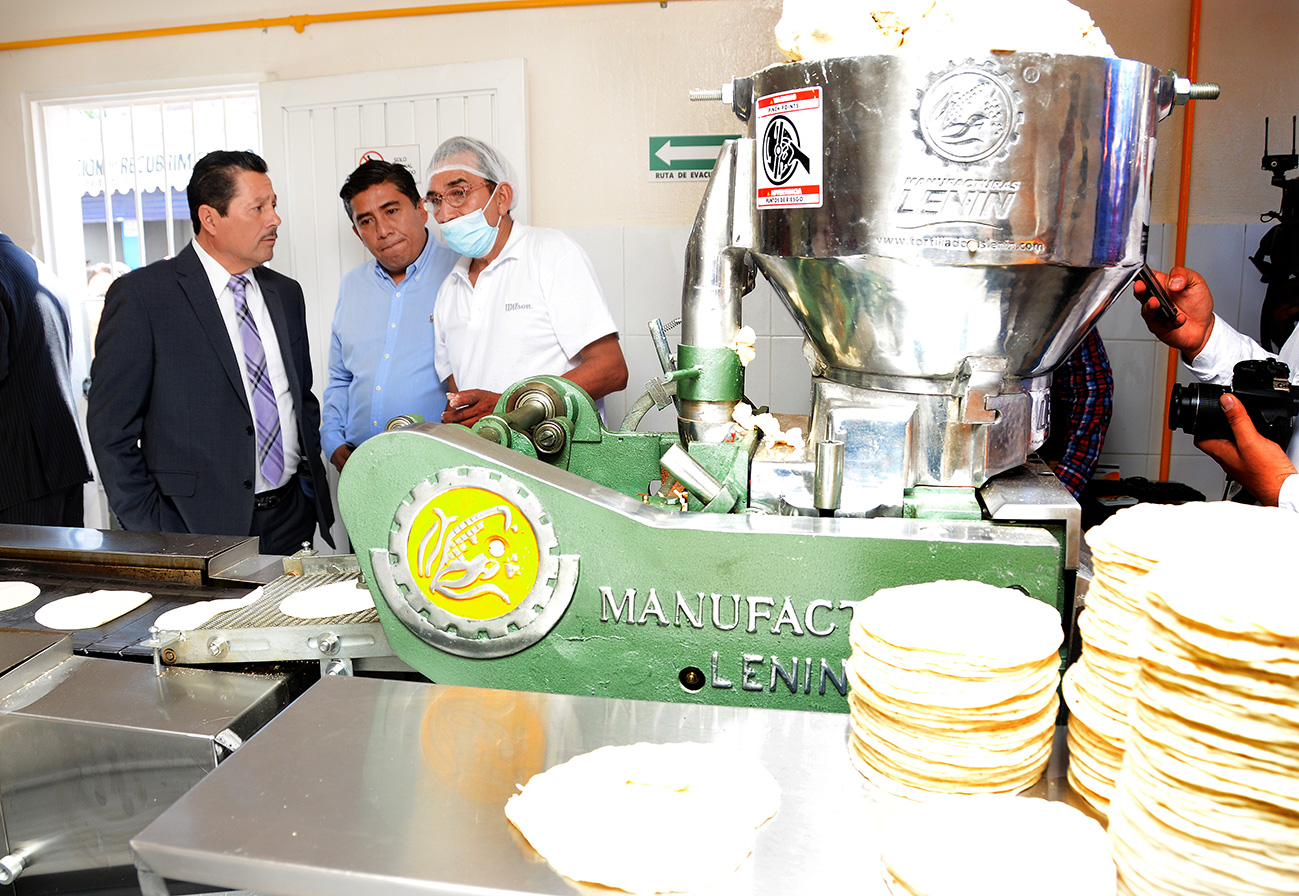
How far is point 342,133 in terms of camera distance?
412cm

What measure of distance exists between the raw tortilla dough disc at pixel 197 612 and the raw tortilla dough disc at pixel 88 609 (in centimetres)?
11

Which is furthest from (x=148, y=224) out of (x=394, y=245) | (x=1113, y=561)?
(x=1113, y=561)

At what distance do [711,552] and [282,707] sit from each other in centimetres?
78

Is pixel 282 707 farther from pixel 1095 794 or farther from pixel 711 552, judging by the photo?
pixel 1095 794

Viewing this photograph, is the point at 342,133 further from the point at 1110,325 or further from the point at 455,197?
the point at 1110,325

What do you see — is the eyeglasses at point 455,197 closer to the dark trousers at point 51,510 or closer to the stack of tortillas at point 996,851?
the dark trousers at point 51,510

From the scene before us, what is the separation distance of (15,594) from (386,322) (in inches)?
78.7

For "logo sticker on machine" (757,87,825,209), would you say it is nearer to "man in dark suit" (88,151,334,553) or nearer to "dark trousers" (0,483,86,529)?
"man in dark suit" (88,151,334,553)

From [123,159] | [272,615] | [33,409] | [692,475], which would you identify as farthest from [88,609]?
[123,159]

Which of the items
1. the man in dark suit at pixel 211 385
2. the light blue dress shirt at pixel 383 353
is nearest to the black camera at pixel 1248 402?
the light blue dress shirt at pixel 383 353

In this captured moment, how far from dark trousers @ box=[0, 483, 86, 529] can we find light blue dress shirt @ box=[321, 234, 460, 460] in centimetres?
102

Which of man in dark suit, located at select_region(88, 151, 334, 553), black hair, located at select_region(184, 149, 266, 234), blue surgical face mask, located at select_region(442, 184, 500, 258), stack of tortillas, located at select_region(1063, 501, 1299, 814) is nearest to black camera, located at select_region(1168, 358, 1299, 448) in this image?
stack of tortillas, located at select_region(1063, 501, 1299, 814)

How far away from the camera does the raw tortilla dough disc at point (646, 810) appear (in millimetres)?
940

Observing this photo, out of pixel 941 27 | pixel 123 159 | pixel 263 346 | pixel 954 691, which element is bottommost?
pixel 954 691
